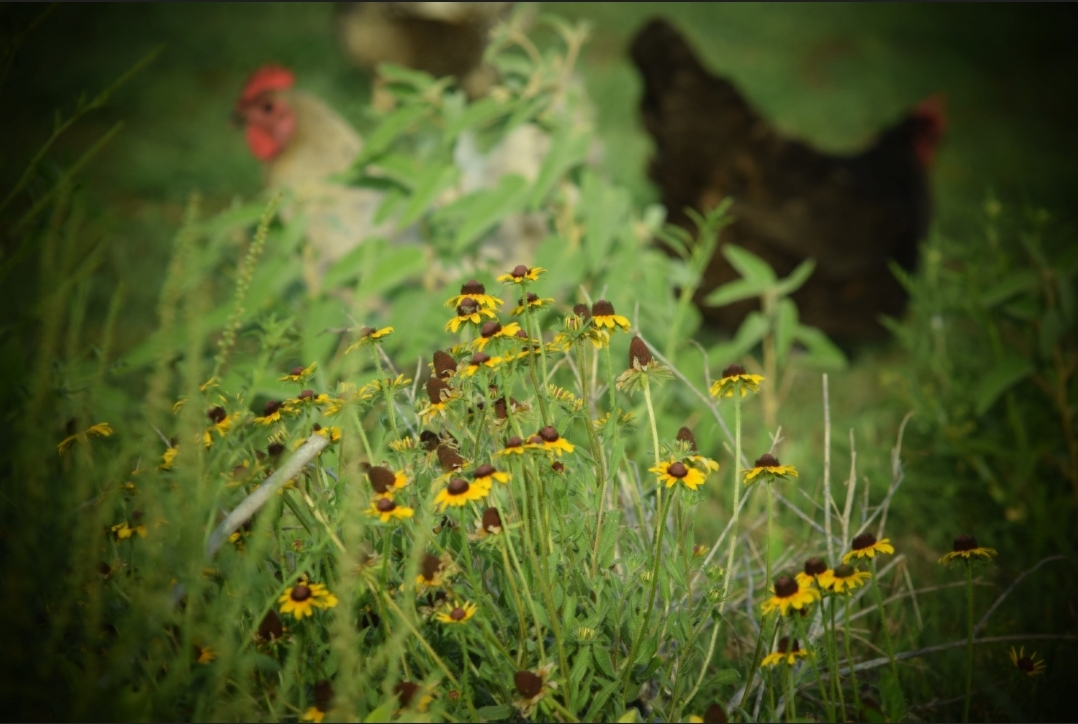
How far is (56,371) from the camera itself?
3.86ft

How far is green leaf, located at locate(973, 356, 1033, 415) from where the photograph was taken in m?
1.79

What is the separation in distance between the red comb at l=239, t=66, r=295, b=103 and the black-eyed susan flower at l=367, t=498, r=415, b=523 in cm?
207

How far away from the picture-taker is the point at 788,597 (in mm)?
786

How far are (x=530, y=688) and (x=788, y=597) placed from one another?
254 millimetres

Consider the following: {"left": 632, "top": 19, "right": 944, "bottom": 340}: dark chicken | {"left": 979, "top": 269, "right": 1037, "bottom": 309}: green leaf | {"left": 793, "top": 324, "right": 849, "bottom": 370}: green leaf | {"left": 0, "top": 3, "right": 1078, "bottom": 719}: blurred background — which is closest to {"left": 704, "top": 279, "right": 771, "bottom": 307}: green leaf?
{"left": 793, "top": 324, "right": 849, "bottom": 370}: green leaf

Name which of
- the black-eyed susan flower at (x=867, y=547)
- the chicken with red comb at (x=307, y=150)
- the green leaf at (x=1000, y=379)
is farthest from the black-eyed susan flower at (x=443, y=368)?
the chicken with red comb at (x=307, y=150)

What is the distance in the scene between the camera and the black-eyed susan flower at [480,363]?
2.76 ft

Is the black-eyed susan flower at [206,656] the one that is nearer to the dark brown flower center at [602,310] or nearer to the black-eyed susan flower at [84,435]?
the black-eyed susan flower at [84,435]

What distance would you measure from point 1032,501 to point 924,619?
22.3 inches

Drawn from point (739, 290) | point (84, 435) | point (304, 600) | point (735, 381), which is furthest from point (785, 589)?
point (739, 290)

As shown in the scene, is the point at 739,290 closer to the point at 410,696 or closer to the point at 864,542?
the point at 864,542

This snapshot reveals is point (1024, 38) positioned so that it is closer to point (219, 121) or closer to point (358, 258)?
point (219, 121)

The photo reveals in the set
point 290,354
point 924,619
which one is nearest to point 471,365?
point 290,354

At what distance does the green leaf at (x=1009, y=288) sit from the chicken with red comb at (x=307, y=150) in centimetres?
162
